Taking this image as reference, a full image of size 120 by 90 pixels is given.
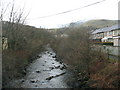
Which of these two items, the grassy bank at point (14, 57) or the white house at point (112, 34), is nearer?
the grassy bank at point (14, 57)

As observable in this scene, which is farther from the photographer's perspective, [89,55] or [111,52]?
[111,52]

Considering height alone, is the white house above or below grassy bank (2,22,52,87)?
above

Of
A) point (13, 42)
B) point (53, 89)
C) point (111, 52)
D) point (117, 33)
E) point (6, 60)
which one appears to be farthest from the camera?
point (117, 33)

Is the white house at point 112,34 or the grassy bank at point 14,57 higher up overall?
the white house at point 112,34

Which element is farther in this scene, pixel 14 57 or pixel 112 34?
pixel 112 34

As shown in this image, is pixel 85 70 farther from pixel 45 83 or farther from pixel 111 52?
pixel 111 52

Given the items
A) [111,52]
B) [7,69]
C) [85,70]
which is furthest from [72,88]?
[111,52]

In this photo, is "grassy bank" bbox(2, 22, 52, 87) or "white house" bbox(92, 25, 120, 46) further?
"white house" bbox(92, 25, 120, 46)

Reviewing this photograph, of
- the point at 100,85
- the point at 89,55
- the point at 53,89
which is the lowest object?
the point at 53,89

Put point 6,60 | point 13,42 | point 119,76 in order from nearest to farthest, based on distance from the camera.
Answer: point 119,76 < point 6,60 < point 13,42

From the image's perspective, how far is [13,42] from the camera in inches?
599

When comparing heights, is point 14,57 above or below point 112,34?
below

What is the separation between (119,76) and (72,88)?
3.48 m

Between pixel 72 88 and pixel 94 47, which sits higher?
pixel 94 47
